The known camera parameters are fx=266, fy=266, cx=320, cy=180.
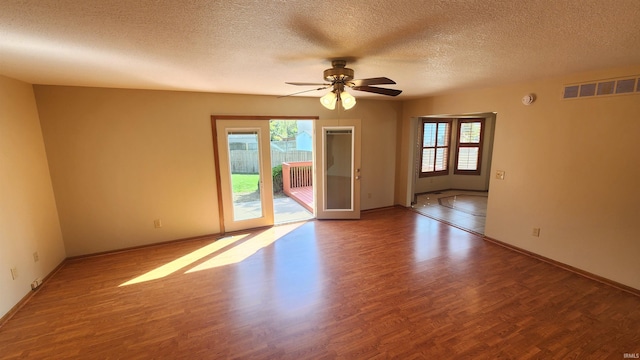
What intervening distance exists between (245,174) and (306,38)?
322cm

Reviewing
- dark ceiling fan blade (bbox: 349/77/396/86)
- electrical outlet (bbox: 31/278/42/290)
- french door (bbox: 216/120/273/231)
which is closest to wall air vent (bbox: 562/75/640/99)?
dark ceiling fan blade (bbox: 349/77/396/86)

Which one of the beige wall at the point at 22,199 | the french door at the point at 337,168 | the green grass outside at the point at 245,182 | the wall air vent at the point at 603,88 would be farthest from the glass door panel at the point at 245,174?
the wall air vent at the point at 603,88

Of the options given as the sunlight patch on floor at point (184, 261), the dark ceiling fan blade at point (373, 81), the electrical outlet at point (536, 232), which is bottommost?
the sunlight patch on floor at point (184, 261)

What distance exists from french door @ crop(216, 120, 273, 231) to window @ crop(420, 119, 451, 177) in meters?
4.53

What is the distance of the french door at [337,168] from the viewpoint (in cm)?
507

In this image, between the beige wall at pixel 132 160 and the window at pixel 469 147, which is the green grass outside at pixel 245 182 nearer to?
the beige wall at pixel 132 160

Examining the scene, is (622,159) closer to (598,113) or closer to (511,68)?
(598,113)

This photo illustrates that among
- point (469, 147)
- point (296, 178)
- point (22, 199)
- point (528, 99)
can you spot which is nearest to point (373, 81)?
point (528, 99)

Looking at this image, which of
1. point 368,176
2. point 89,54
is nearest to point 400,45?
point 89,54

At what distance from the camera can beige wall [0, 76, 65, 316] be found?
2.66m

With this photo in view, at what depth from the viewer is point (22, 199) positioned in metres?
2.92

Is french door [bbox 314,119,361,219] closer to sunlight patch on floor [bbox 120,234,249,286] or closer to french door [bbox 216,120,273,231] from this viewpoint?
french door [bbox 216,120,273,231]

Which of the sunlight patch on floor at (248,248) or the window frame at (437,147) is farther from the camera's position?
the window frame at (437,147)

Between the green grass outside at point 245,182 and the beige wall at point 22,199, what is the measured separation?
2.36 m
